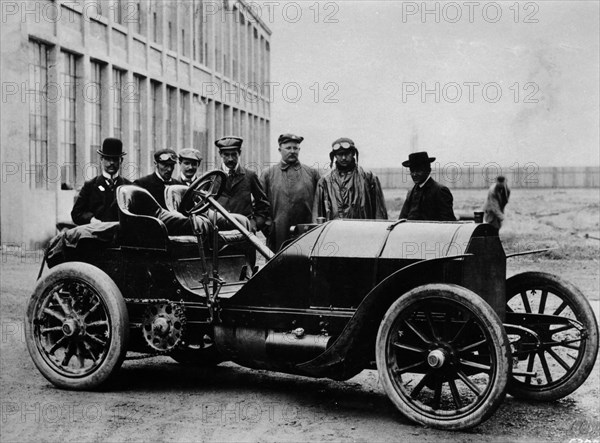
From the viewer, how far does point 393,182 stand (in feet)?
176

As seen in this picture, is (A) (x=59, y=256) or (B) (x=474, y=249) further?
(A) (x=59, y=256)

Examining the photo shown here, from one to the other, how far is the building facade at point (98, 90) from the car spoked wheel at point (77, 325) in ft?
41.1

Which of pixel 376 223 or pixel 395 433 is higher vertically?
pixel 376 223

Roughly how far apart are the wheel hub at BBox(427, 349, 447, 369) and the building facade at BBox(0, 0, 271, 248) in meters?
14.9

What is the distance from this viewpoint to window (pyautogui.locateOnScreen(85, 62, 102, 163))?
21.6m

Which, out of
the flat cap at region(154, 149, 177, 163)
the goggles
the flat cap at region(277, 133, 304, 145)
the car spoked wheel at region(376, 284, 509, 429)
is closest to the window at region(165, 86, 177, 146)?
the flat cap at region(154, 149, 177, 163)

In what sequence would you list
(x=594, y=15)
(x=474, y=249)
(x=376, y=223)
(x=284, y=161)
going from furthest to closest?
1. (x=594, y=15)
2. (x=284, y=161)
3. (x=376, y=223)
4. (x=474, y=249)

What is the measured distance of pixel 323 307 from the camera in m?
5.28

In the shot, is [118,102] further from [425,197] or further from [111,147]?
[425,197]

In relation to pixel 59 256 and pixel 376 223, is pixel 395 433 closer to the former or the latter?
pixel 376 223

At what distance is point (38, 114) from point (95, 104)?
3.58 m

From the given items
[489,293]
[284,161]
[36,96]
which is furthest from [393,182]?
[489,293]

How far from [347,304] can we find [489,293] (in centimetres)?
95

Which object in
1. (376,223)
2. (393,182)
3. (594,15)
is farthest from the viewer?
(393,182)
